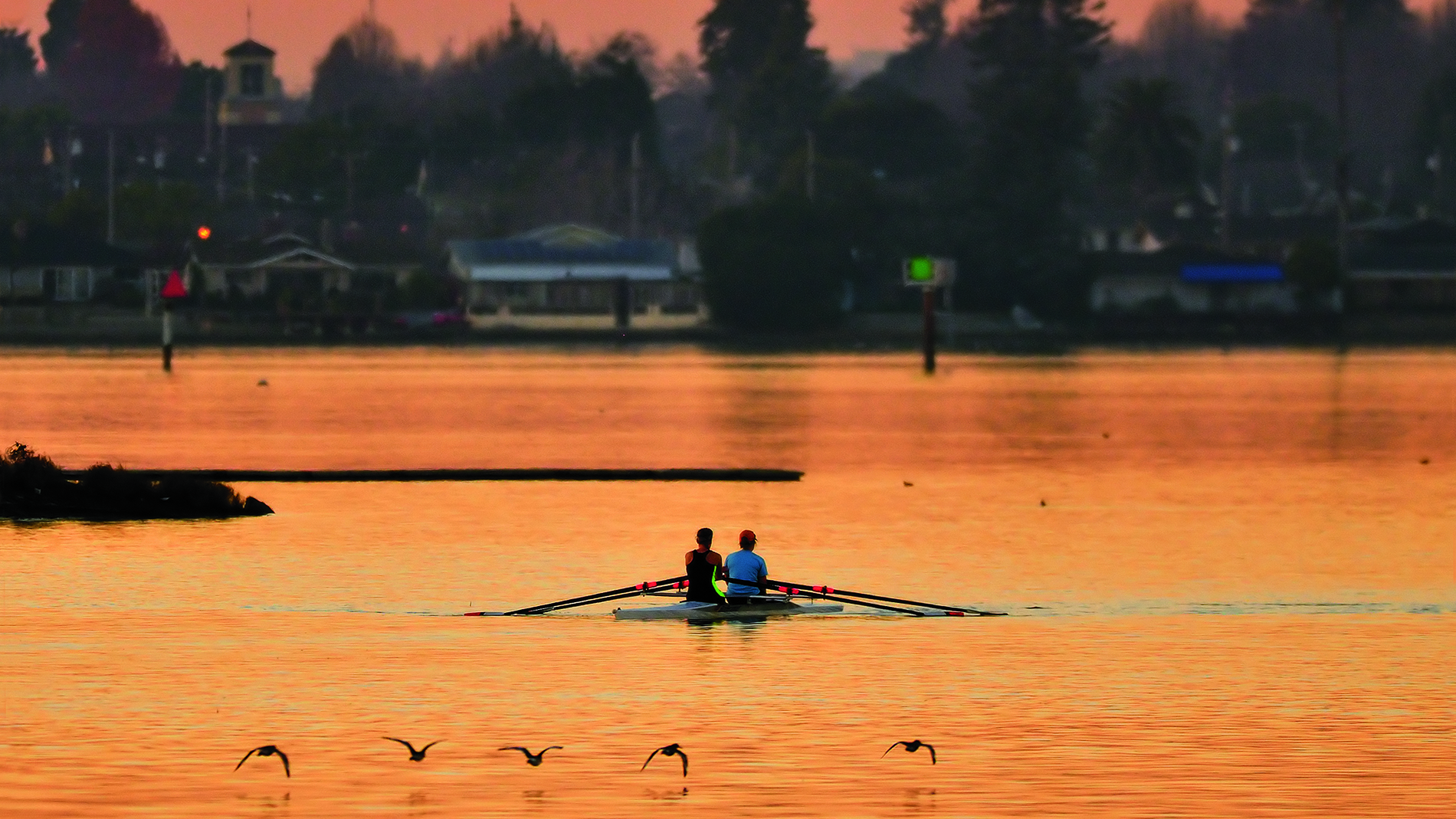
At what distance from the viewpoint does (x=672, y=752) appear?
23.4 metres

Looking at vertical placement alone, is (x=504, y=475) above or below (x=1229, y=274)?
below

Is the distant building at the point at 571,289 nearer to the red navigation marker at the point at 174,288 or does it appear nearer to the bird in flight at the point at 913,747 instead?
the red navigation marker at the point at 174,288

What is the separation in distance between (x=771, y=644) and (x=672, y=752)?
26.0 feet

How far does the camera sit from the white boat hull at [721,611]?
32094 mm

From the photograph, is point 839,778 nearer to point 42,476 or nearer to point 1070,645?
point 1070,645

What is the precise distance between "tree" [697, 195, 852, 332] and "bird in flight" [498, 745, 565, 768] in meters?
148

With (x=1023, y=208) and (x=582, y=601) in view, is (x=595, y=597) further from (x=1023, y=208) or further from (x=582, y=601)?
(x=1023, y=208)

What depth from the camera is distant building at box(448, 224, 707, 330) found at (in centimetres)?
19362

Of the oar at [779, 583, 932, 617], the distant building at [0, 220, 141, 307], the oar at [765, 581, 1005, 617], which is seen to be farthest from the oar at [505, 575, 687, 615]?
the distant building at [0, 220, 141, 307]

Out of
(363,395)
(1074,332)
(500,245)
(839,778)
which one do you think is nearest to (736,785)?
(839,778)

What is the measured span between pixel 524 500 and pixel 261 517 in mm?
6712

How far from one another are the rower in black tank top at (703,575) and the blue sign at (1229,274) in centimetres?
16480

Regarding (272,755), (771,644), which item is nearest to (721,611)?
(771,644)

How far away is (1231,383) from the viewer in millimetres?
120688
